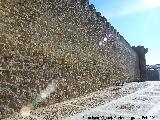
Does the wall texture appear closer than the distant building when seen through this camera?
Yes

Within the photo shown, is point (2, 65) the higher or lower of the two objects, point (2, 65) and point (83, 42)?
the lower

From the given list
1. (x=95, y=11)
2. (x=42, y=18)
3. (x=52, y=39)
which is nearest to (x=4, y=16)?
(x=42, y=18)

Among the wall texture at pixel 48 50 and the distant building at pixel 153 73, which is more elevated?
the distant building at pixel 153 73

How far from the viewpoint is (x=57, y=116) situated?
4.14 m

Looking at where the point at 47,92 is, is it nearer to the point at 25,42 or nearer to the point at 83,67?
the point at 25,42

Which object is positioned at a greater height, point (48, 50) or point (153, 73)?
point (153, 73)

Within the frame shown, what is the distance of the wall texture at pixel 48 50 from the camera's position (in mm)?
4523

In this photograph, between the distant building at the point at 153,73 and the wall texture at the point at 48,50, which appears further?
the distant building at the point at 153,73

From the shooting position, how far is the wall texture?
4.52 metres

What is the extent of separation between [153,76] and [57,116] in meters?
26.7

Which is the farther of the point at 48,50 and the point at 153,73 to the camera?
the point at 153,73

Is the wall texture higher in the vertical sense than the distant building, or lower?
lower

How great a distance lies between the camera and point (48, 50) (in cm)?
592

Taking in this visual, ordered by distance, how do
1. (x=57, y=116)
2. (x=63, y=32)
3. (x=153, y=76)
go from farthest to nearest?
(x=153, y=76) → (x=63, y=32) → (x=57, y=116)
